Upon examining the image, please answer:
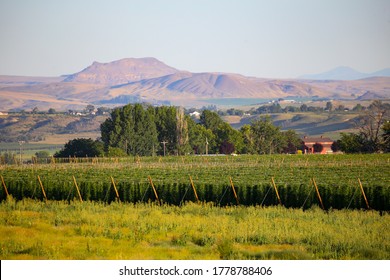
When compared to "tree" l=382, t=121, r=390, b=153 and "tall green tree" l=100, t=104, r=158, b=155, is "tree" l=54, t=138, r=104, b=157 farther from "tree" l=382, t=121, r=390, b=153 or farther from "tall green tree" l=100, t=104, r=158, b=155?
"tree" l=382, t=121, r=390, b=153

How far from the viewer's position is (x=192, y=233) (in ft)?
65.4

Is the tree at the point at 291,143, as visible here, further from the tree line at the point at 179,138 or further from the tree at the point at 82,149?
the tree at the point at 82,149

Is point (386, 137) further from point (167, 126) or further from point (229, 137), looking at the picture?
point (167, 126)

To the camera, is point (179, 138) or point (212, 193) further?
point (179, 138)

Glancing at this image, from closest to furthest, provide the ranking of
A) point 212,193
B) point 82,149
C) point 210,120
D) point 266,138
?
point 212,193, point 82,149, point 266,138, point 210,120

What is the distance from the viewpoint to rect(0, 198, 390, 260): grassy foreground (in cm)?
1695

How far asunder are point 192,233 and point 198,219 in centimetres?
284

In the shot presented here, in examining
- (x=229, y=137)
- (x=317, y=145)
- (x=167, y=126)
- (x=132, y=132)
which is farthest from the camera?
(x=317, y=145)

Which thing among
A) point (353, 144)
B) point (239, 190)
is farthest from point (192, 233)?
point (353, 144)

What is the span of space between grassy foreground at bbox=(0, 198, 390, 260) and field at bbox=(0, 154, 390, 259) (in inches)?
1.2

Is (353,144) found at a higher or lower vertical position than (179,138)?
lower

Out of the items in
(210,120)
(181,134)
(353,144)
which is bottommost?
(353,144)

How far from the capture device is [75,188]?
3098 centimetres

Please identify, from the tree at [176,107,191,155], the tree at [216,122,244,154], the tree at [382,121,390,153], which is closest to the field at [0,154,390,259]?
the tree at [382,121,390,153]
